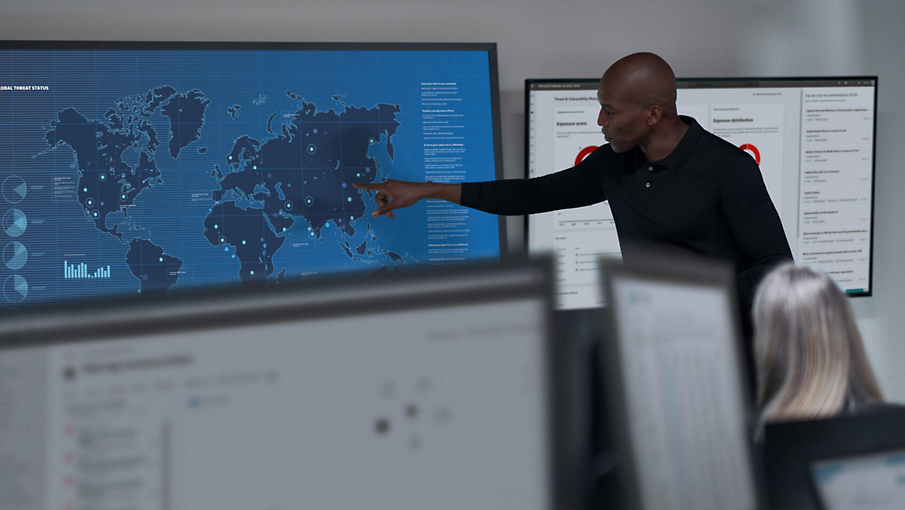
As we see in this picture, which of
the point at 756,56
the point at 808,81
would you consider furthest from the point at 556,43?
the point at 808,81

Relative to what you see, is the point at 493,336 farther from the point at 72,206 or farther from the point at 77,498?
the point at 72,206

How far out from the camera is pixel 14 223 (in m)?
2.29

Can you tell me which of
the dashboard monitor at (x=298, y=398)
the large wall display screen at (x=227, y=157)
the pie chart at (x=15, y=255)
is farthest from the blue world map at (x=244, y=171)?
the dashboard monitor at (x=298, y=398)

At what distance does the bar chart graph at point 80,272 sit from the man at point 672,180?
173 cm

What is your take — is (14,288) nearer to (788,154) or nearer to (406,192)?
(406,192)

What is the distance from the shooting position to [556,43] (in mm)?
2619

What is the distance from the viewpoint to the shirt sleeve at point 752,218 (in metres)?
1.64

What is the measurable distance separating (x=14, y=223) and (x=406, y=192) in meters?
1.36

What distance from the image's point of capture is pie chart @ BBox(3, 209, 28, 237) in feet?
7.50

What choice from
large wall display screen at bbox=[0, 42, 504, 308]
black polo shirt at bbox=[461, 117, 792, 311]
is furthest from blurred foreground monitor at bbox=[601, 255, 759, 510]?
large wall display screen at bbox=[0, 42, 504, 308]

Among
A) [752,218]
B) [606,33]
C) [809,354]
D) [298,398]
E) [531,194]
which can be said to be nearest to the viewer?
[298,398]

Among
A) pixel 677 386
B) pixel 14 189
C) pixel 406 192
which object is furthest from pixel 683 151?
pixel 14 189

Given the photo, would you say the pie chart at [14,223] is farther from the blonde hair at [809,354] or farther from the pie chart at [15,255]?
the blonde hair at [809,354]

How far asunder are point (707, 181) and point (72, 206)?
82.0 inches
